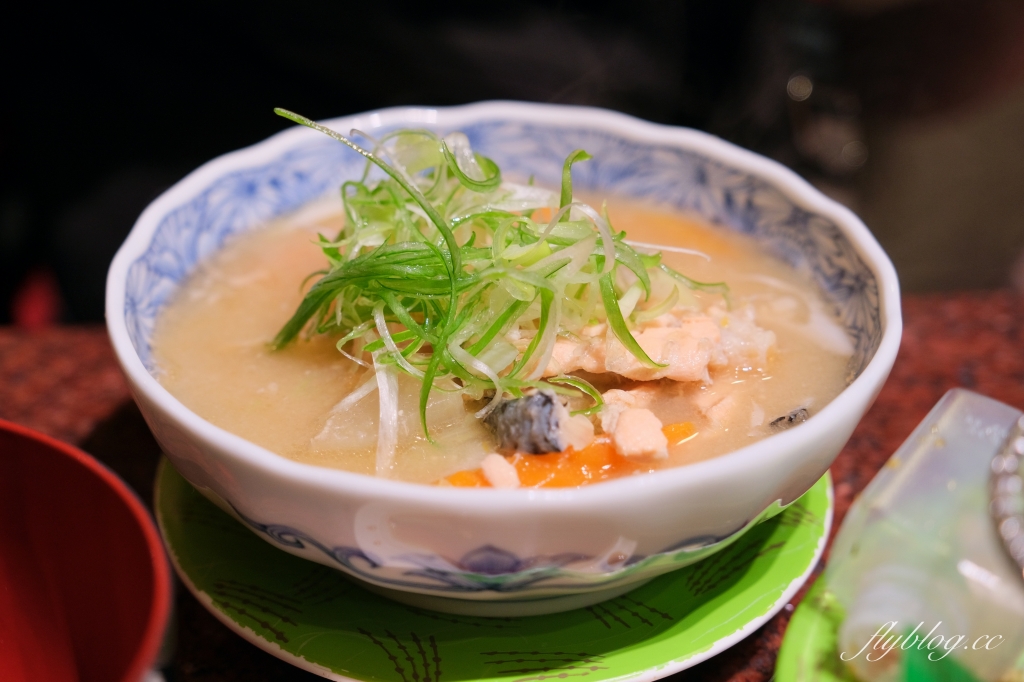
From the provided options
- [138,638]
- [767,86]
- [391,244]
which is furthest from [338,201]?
[767,86]

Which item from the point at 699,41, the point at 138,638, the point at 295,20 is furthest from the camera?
the point at 699,41

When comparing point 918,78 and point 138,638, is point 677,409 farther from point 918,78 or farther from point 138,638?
point 918,78

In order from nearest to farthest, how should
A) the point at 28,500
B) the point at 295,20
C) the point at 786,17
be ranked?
the point at 28,500 → the point at 295,20 → the point at 786,17

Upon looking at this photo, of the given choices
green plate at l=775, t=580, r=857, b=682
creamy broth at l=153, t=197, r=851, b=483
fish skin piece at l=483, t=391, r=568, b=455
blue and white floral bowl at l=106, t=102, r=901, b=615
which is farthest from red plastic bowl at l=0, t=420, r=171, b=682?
green plate at l=775, t=580, r=857, b=682

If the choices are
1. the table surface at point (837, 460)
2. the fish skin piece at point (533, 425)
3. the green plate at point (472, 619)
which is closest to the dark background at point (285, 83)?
the table surface at point (837, 460)

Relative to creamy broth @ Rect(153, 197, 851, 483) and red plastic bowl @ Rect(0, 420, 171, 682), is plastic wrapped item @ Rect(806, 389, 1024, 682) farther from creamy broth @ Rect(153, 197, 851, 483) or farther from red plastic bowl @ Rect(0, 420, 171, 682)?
red plastic bowl @ Rect(0, 420, 171, 682)

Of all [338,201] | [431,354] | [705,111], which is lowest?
[705,111]

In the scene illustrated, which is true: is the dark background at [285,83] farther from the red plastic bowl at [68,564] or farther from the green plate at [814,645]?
the green plate at [814,645]
